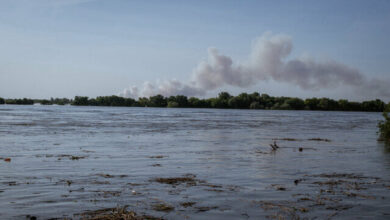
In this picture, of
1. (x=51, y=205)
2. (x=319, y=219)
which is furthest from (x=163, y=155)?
(x=319, y=219)

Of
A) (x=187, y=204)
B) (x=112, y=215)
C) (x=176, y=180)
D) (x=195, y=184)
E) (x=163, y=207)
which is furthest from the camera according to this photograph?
(x=176, y=180)

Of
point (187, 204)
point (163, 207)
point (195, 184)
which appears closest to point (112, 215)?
point (163, 207)

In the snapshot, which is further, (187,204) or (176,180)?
(176,180)

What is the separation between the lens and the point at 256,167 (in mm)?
16547

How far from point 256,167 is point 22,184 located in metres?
9.49

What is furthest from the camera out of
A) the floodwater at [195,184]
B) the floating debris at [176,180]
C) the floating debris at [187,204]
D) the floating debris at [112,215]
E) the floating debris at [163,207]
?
the floating debris at [176,180]

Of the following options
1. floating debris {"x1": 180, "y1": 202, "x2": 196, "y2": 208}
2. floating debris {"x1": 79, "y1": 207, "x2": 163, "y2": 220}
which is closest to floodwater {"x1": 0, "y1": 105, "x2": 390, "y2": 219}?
floating debris {"x1": 180, "y1": 202, "x2": 196, "y2": 208}

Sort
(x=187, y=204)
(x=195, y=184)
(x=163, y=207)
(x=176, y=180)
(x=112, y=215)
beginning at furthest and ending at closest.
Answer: (x=176, y=180)
(x=195, y=184)
(x=187, y=204)
(x=163, y=207)
(x=112, y=215)

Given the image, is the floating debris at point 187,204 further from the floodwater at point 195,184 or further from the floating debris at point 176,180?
the floating debris at point 176,180

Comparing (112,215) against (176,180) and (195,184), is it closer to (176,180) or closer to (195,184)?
(195,184)

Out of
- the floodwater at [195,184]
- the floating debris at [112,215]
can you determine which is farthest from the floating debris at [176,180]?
the floating debris at [112,215]

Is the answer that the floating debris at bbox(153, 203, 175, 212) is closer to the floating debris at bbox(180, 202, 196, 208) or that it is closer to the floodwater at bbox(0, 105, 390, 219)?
the floodwater at bbox(0, 105, 390, 219)

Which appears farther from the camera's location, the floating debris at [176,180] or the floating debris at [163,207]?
the floating debris at [176,180]

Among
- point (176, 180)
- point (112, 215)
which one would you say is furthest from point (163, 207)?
point (176, 180)
